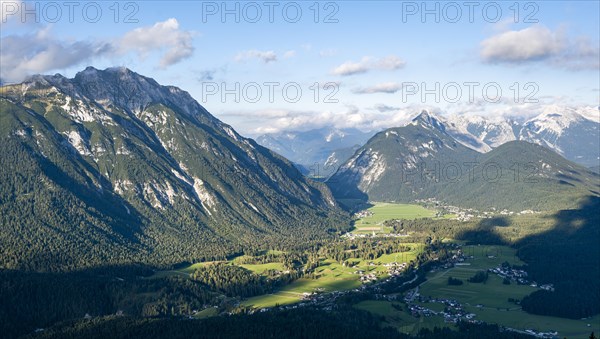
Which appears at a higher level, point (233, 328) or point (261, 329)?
point (233, 328)

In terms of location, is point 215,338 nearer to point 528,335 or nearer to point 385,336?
point 385,336

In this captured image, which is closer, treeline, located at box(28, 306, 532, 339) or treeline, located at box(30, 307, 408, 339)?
treeline, located at box(30, 307, 408, 339)

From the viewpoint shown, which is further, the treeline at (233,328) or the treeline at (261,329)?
the treeline at (261,329)

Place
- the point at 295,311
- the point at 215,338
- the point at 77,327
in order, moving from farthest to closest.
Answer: the point at 295,311
the point at 77,327
the point at 215,338

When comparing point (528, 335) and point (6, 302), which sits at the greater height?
point (6, 302)

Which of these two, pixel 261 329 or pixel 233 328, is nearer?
pixel 261 329

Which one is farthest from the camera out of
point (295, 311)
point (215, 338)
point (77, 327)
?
point (295, 311)

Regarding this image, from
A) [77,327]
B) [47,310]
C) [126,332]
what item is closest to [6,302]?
[47,310]

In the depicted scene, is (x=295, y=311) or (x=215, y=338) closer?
(x=215, y=338)

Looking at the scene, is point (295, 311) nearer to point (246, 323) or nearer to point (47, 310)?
point (246, 323)
